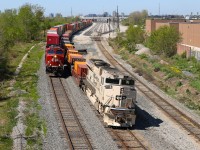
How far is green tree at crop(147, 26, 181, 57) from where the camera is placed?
5819 cm

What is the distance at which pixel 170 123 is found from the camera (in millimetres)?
23312

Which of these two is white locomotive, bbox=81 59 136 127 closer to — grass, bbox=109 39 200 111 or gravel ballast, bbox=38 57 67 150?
gravel ballast, bbox=38 57 67 150

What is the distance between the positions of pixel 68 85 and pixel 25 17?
55.3m

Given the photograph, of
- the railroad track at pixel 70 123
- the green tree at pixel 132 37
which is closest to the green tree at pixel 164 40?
the green tree at pixel 132 37

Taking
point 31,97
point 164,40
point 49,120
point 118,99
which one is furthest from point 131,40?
point 118,99

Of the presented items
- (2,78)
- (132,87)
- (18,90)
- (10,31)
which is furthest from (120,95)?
(10,31)

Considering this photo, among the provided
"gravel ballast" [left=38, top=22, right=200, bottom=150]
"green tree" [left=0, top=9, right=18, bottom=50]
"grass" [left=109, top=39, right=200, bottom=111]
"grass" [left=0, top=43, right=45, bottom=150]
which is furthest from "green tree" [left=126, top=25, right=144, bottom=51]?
"gravel ballast" [left=38, top=22, right=200, bottom=150]

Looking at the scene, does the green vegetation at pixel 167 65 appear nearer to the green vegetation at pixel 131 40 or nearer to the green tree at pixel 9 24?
the green vegetation at pixel 131 40

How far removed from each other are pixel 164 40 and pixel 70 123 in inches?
1533

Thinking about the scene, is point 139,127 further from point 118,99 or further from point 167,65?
point 167,65

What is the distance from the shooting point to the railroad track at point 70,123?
1894cm

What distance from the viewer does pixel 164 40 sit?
192 feet

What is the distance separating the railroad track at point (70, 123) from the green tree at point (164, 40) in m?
29.5

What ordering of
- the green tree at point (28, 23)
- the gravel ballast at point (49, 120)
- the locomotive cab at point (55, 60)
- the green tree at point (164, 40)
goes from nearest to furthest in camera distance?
the gravel ballast at point (49, 120) < the locomotive cab at point (55, 60) < the green tree at point (164, 40) < the green tree at point (28, 23)
